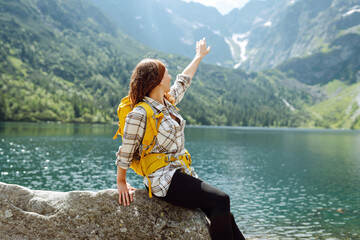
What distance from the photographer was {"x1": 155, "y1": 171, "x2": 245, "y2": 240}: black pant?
19.5ft

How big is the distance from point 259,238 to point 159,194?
15057mm

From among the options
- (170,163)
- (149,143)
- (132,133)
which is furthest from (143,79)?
(170,163)

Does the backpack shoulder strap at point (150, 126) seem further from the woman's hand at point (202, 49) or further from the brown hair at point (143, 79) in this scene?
the woman's hand at point (202, 49)

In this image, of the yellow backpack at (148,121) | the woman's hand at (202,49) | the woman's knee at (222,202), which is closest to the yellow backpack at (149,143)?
the yellow backpack at (148,121)

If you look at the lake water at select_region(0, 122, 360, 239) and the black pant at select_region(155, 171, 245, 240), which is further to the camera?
the lake water at select_region(0, 122, 360, 239)

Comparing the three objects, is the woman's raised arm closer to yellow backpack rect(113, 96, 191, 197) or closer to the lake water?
yellow backpack rect(113, 96, 191, 197)

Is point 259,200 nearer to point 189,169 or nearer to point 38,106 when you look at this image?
point 189,169

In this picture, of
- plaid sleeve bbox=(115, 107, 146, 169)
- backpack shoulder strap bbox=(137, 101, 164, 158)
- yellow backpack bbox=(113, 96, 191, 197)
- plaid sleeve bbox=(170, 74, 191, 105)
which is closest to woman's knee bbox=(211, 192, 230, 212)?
yellow backpack bbox=(113, 96, 191, 197)

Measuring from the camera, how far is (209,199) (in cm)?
604

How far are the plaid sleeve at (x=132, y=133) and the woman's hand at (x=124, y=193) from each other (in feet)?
2.17

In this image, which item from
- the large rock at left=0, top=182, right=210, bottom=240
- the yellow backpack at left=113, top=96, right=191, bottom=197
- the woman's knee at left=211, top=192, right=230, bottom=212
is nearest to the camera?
the yellow backpack at left=113, top=96, right=191, bottom=197

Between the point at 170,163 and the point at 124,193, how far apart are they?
129cm

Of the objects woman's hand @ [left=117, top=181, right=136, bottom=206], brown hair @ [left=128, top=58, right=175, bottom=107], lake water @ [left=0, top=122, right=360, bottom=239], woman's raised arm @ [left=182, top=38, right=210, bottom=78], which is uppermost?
woman's raised arm @ [left=182, top=38, right=210, bottom=78]

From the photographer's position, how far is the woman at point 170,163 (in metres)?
5.91
